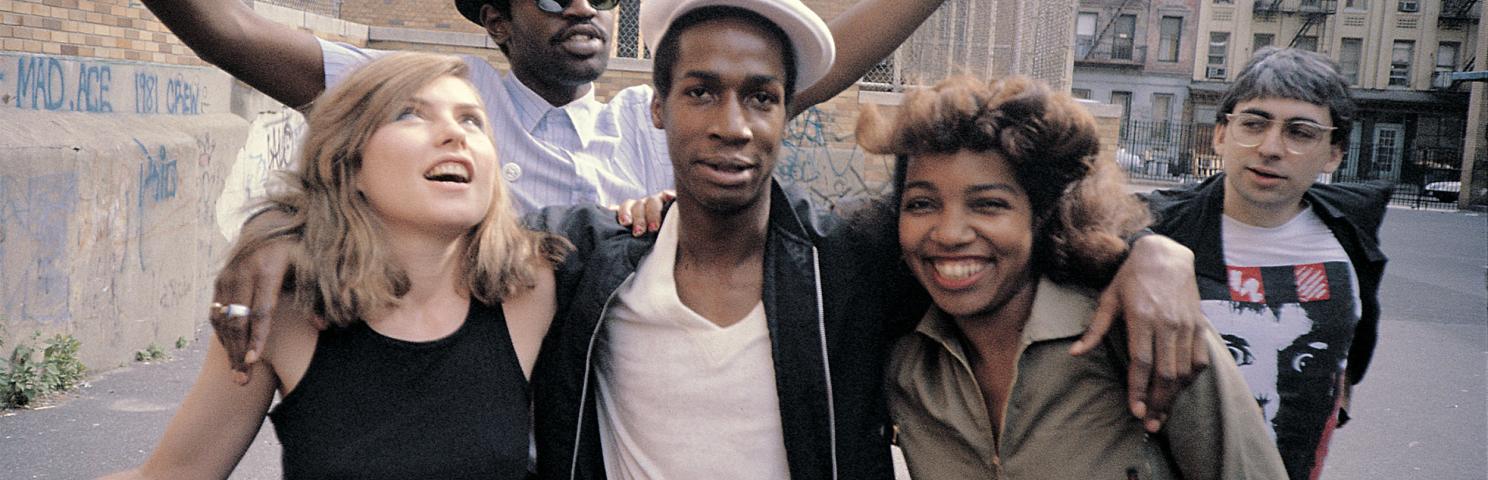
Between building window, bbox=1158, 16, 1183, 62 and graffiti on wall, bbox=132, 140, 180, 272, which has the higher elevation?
building window, bbox=1158, 16, 1183, 62

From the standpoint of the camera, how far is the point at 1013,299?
93.7 inches

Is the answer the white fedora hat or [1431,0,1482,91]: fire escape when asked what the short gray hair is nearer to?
the white fedora hat

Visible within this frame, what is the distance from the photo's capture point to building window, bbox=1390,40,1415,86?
142ft

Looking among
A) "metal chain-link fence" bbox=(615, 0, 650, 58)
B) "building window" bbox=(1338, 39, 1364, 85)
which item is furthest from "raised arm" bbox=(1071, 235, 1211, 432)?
"building window" bbox=(1338, 39, 1364, 85)

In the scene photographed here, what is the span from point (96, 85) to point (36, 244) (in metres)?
1.28

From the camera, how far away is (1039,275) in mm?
2398

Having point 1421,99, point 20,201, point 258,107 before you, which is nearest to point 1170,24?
point 1421,99

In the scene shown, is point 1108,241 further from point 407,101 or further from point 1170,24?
point 1170,24

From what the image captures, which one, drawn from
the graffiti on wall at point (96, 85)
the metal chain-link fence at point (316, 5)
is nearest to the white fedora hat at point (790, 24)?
the graffiti on wall at point (96, 85)

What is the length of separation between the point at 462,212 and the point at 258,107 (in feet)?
26.4

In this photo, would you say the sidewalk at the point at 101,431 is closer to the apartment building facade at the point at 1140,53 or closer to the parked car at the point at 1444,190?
the parked car at the point at 1444,190

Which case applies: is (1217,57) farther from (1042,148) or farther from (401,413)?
(401,413)

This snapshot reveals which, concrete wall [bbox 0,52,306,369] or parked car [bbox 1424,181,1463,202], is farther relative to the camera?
parked car [bbox 1424,181,1463,202]

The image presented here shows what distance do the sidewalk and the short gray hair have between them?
4659 mm
